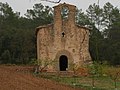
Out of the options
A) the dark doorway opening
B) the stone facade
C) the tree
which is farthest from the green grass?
the tree

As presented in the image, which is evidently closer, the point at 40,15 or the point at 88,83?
the point at 88,83

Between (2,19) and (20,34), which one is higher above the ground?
(2,19)

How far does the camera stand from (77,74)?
27.8 m

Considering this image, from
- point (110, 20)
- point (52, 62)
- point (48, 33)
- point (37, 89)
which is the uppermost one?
point (110, 20)

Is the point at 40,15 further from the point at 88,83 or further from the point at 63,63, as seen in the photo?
the point at 88,83

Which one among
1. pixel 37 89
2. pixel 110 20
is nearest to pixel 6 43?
pixel 110 20

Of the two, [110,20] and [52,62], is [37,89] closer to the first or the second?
[52,62]

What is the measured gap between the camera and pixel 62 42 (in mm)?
30062

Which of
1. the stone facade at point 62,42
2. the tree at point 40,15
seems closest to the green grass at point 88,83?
the stone facade at point 62,42

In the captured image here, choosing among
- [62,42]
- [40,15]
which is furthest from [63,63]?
[40,15]

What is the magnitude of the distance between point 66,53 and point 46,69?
86.5 inches

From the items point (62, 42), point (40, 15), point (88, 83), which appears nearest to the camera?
point (88, 83)

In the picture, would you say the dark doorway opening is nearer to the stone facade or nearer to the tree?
the stone facade

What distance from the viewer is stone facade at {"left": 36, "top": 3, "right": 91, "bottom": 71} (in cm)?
2984
